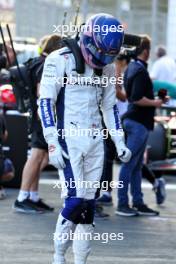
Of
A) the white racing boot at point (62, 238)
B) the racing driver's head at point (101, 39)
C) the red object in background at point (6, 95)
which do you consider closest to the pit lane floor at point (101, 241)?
the white racing boot at point (62, 238)

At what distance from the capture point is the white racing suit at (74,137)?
6738 millimetres

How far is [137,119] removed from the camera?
9805 mm

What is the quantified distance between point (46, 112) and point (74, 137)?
0.28 meters

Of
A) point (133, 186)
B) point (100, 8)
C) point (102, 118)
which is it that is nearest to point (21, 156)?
point (133, 186)

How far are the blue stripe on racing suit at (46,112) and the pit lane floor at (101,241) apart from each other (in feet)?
4.08

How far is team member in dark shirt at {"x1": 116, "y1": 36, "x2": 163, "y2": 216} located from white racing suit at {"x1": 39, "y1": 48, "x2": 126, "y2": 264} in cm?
274

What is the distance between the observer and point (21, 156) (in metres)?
11.3

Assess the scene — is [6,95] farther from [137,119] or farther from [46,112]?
[46,112]

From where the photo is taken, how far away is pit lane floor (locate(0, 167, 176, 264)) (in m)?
7.57

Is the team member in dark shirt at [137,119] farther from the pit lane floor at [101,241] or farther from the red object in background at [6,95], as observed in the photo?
the red object in background at [6,95]

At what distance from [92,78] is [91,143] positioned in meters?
0.49

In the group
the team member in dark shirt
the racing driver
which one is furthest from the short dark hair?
the racing driver

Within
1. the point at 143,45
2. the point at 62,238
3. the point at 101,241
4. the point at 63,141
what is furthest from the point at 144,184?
the point at 62,238

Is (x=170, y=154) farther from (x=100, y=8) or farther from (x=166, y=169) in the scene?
(x=100, y=8)
